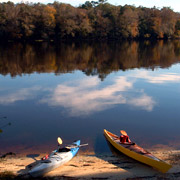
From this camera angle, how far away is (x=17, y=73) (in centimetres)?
3578

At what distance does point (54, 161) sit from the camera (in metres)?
11.7

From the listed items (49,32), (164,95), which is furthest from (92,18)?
(164,95)

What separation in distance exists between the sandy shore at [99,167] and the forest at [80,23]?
79695 mm

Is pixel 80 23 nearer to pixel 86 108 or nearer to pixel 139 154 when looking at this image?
pixel 86 108

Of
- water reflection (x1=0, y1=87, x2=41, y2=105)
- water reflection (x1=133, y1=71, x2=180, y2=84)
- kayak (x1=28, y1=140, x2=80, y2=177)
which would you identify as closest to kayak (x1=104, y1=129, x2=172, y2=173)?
kayak (x1=28, y1=140, x2=80, y2=177)

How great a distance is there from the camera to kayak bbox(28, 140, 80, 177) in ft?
36.0

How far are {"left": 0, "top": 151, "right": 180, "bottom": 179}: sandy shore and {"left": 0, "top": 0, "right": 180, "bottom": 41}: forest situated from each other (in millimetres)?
79695

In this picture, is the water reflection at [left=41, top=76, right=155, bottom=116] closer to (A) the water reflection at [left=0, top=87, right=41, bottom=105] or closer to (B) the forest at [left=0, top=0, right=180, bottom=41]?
(A) the water reflection at [left=0, top=87, right=41, bottom=105]

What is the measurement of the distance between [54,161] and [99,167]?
2079 millimetres

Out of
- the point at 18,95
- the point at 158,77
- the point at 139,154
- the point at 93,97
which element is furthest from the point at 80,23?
the point at 139,154

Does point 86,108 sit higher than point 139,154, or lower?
higher

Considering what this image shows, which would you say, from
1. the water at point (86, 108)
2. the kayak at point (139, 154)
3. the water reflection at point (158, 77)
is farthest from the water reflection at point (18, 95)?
the water reflection at point (158, 77)

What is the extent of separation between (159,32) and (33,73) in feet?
287

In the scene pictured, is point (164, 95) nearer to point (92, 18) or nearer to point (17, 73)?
point (17, 73)
